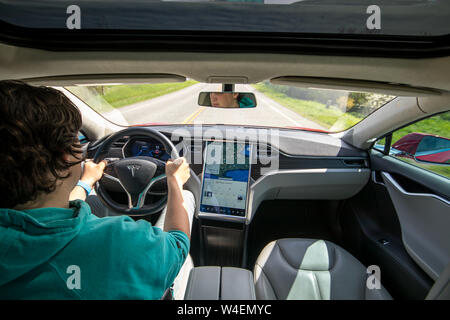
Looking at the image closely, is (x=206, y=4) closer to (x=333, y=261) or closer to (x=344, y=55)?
(x=344, y=55)

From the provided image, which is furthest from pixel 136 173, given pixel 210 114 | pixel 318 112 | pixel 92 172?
pixel 318 112

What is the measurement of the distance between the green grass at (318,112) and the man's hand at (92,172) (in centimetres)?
133

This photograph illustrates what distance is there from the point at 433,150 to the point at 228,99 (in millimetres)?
1651

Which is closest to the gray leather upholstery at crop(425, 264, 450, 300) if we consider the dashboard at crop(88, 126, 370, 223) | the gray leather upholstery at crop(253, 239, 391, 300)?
the gray leather upholstery at crop(253, 239, 391, 300)

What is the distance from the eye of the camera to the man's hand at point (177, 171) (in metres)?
1.66

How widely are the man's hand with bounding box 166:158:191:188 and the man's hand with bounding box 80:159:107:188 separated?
1.79ft

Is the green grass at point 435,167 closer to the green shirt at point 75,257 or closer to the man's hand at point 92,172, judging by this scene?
the green shirt at point 75,257

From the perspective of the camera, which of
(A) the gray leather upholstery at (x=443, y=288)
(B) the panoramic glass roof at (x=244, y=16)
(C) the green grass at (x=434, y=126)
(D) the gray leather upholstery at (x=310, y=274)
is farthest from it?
(C) the green grass at (x=434, y=126)

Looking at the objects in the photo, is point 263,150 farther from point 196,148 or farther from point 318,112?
point 318,112

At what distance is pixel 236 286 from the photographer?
134cm

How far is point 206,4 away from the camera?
96cm

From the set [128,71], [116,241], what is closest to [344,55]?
[128,71]

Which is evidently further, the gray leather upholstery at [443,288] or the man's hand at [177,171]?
the man's hand at [177,171]

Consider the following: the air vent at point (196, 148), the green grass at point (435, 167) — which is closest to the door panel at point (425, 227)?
the green grass at point (435, 167)
